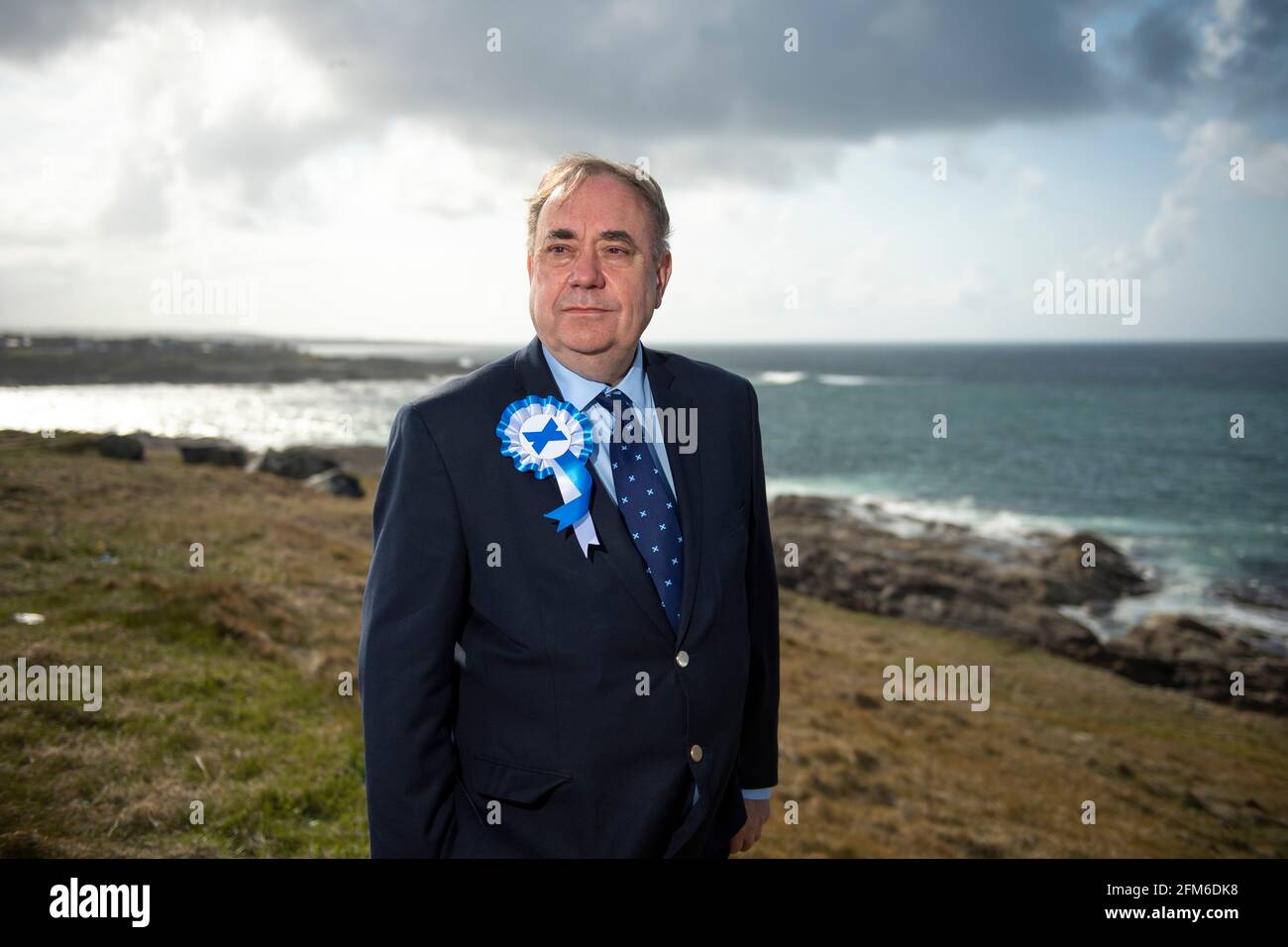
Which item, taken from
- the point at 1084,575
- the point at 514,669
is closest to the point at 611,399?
the point at 514,669

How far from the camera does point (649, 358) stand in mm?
2707

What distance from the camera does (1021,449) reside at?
57594mm

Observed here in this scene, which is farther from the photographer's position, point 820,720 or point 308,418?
point 308,418

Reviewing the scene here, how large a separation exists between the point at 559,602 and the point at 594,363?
731 mm

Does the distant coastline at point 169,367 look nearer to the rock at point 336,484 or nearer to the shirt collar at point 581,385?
the rock at point 336,484

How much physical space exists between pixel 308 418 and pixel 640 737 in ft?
210

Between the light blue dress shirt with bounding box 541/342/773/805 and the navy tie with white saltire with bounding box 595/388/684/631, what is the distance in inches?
0.7

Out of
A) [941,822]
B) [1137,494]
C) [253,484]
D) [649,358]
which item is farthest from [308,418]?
[649,358]

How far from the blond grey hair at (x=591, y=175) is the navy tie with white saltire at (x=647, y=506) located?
1.70 ft

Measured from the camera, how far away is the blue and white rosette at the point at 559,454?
2.21 metres

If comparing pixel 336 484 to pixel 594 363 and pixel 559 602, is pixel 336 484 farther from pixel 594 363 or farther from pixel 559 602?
pixel 559 602

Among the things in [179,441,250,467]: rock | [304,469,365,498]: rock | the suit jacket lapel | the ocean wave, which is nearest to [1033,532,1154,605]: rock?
[304,469,365,498]: rock

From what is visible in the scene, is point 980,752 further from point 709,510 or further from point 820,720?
point 709,510

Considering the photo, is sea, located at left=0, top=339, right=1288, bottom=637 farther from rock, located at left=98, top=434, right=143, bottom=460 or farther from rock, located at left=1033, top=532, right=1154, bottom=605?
rock, located at left=98, top=434, right=143, bottom=460
